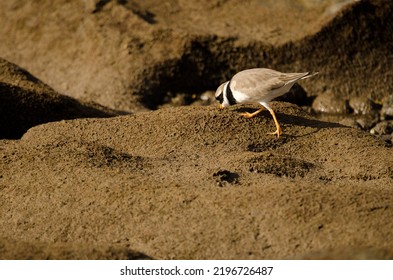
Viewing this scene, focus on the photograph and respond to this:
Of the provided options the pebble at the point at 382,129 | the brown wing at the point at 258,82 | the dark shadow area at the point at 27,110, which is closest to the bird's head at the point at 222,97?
the brown wing at the point at 258,82

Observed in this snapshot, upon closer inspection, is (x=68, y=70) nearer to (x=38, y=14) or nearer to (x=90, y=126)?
(x=38, y=14)

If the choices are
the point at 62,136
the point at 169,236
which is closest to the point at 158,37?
the point at 62,136

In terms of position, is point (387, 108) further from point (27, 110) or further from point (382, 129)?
point (27, 110)

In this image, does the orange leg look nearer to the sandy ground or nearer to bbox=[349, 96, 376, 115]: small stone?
the sandy ground

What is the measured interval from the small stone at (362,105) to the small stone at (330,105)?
92 millimetres

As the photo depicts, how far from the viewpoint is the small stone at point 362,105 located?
9.59 meters

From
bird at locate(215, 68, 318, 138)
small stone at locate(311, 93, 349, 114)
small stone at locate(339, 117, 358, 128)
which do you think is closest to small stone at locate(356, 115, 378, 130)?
small stone at locate(339, 117, 358, 128)

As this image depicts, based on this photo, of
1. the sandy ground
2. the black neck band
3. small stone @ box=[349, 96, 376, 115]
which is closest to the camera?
the sandy ground

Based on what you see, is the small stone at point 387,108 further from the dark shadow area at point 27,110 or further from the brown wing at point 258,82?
the dark shadow area at point 27,110

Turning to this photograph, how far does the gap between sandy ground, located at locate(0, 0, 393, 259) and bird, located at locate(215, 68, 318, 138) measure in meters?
0.15

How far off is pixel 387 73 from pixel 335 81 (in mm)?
763

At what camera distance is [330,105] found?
9.75 metres

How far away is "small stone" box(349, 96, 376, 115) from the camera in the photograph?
377 inches
